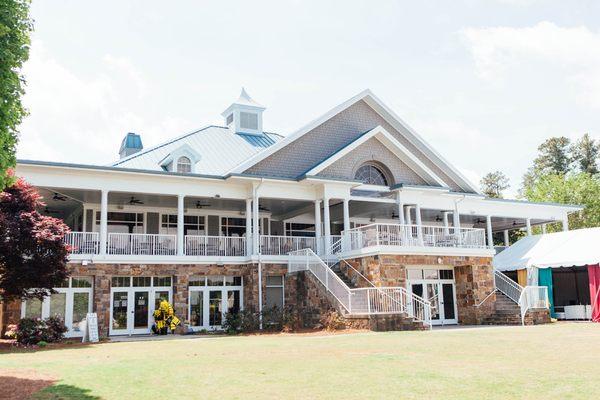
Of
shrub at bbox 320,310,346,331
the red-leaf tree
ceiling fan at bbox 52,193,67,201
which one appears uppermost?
ceiling fan at bbox 52,193,67,201

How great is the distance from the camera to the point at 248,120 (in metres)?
30.4

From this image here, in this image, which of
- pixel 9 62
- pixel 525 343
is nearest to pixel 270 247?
pixel 525 343

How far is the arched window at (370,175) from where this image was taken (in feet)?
86.2

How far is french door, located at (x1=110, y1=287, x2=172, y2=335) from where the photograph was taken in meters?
21.6

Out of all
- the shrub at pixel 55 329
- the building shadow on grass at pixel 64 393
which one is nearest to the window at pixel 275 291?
the shrub at pixel 55 329

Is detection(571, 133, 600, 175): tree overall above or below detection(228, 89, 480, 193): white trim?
above

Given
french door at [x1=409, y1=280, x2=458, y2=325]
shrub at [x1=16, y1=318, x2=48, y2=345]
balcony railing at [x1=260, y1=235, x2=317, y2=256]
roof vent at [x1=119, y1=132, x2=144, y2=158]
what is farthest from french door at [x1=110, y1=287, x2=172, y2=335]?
roof vent at [x1=119, y1=132, x2=144, y2=158]

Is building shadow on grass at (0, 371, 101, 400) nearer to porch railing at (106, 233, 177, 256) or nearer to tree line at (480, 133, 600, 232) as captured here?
porch railing at (106, 233, 177, 256)

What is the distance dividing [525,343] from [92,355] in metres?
10.3

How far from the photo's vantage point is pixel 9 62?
29.0ft

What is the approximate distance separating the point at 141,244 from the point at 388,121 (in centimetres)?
1323

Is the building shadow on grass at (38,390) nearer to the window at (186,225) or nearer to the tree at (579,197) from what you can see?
the window at (186,225)

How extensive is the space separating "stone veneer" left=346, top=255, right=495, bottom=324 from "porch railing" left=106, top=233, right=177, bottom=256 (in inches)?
286

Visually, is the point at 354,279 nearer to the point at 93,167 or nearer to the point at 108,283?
the point at 108,283
